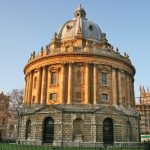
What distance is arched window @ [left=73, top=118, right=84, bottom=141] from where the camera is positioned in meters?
35.4

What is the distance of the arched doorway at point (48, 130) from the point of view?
119ft

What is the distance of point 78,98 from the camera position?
127 feet

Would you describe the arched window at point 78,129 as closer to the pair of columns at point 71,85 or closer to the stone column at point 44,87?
the pair of columns at point 71,85

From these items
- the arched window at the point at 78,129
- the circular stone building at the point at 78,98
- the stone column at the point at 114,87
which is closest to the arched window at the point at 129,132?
the circular stone building at the point at 78,98

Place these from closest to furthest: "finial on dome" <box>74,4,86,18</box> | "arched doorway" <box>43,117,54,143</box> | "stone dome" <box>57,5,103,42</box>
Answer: "arched doorway" <box>43,117,54,143</box> → "stone dome" <box>57,5,103,42</box> → "finial on dome" <box>74,4,86,18</box>

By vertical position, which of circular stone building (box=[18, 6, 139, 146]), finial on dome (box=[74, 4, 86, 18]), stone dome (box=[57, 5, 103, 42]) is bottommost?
circular stone building (box=[18, 6, 139, 146])

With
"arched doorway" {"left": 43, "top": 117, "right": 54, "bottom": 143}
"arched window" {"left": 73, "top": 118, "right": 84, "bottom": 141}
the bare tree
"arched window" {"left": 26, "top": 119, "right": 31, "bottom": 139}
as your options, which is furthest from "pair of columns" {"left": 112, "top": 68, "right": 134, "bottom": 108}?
the bare tree

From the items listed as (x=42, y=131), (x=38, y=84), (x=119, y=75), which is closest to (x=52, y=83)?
(x=38, y=84)

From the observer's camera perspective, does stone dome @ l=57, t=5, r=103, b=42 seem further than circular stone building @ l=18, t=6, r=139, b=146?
Yes

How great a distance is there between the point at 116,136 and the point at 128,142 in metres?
2.74

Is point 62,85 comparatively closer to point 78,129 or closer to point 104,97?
point 104,97

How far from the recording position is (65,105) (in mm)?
37094

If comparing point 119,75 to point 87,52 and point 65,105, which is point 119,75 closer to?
point 87,52

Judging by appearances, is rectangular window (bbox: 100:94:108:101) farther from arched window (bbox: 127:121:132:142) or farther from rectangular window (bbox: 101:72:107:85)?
arched window (bbox: 127:121:132:142)
